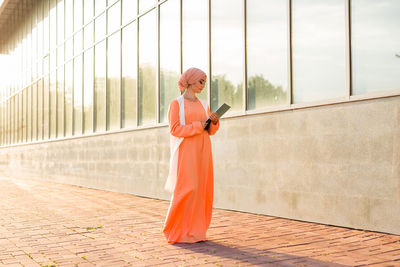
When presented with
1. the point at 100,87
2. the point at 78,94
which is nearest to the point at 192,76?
the point at 100,87

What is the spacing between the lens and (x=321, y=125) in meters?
6.97

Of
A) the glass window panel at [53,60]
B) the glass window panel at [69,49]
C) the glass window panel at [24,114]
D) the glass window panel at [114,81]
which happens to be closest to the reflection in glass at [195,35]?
the glass window panel at [114,81]

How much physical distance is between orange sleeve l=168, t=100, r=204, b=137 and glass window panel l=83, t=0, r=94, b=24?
1226cm

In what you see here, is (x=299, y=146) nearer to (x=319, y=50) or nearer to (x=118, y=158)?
(x=319, y=50)

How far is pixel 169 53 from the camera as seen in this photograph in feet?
38.4

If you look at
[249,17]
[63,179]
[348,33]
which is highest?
[249,17]

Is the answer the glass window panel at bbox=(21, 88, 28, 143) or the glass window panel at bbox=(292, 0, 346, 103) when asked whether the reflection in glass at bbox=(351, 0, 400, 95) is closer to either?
the glass window panel at bbox=(292, 0, 346, 103)

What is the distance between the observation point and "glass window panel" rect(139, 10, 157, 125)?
40.7 feet

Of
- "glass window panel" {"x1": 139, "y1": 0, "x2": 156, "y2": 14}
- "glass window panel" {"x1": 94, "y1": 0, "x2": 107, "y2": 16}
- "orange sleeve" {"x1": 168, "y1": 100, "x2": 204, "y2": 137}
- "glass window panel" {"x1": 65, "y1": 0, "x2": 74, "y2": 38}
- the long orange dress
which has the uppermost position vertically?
"glass window panel" {"x1": 65, "y1": 0, "x2": 74, "y2": 38}

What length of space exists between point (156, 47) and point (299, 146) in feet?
19.6

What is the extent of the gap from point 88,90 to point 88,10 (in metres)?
2.77

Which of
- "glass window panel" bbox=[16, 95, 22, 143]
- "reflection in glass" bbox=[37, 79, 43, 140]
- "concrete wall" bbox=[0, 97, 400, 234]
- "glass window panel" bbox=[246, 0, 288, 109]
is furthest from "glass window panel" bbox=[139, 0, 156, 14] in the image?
"glass window panel" bbox=[16, 95, 22, 143]

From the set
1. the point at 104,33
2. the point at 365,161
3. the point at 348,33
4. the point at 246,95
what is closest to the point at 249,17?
the point at 246,95

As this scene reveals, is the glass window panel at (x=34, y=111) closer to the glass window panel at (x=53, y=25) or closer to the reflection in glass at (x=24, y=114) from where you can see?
the reflection in glass at (x=24, y=114)
